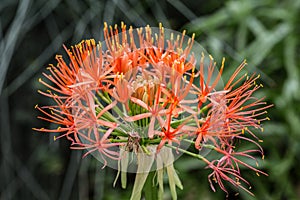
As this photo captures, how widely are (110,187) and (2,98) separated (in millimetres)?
488

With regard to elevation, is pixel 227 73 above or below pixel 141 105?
above

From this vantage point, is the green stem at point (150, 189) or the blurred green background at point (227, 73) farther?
the blurred green background at point (227, 73)

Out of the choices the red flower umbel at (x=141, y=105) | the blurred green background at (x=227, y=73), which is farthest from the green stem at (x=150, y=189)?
the blurred green background at (x=227, y=73)

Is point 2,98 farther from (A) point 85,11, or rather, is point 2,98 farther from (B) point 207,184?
(B) point 207,184

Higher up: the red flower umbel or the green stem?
the red flower umbel

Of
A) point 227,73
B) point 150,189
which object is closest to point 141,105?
point 150,189

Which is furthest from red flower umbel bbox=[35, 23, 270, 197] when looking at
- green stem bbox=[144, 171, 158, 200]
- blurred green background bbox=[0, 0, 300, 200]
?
blurred green background bbox=[0, 0, 300, 200]

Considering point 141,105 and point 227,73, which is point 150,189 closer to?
point 141,105

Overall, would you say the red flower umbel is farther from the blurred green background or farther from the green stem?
the blurred green background

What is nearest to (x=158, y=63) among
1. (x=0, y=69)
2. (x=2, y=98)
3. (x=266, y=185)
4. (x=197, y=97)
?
(x=197, y=97)

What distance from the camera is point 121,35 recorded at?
0.68 meters

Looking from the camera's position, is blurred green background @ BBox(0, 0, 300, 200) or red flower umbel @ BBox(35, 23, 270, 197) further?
blurred green background @ BBox(0, 0, 300, 200)

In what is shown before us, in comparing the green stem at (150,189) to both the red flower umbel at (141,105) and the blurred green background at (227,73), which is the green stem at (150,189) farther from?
the blurred green background at (227,73)

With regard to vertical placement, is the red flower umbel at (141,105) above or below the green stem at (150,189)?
above
